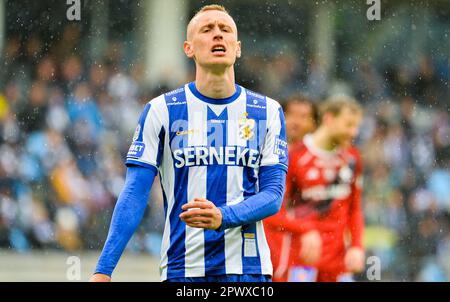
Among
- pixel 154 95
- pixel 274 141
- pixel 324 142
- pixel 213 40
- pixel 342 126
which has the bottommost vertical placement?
pixel 274 141

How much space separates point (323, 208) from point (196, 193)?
308 centimetres

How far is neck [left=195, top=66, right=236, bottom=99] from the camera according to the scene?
4.93 metres

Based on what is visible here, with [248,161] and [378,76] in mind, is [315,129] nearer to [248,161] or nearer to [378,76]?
[248,161]

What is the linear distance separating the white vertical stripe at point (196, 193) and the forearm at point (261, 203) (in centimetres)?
21

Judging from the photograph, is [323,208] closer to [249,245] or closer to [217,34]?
[249,245]

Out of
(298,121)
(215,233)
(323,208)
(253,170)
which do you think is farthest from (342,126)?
(215,233)

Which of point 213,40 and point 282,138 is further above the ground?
point 213,40

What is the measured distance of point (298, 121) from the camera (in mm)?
8031

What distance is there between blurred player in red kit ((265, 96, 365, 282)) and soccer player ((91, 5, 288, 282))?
2574 mm

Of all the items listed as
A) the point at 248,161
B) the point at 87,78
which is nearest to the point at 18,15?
the point at 87,78

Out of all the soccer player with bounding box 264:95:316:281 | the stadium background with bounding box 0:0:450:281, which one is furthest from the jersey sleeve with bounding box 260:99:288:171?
the stadium background with bounding box 0:0:450:281

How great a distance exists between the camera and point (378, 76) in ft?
51.3

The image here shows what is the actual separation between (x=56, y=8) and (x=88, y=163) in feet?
12.6

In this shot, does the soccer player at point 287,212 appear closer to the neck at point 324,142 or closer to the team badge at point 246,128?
the neck at point 324,142
